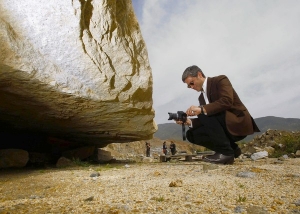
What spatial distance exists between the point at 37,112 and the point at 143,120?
252 centimetres

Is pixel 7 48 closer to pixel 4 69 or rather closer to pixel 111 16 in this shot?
pixel 4 69

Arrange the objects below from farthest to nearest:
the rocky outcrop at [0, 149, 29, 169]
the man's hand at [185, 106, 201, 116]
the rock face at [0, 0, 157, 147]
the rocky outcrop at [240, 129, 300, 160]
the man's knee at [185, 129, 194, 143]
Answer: the rocky outcrop at [240, 129, 300, 160] < the rocky outcrop at [0, 149, 29, 169] < the man's knee at [185, 129, 194, 143] < the man's hand at [185, 106, 201, 116] < the rock face at [0, 0, 157, 147]

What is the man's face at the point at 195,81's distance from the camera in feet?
12.9

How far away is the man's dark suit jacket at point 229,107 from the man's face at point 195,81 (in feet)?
0.68

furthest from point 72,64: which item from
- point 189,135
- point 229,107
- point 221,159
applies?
point 221,159

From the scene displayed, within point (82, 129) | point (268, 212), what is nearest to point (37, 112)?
point (82, 129)

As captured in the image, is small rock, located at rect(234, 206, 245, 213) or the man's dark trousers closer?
small rock, located at rect(234, 206, 245, 213)

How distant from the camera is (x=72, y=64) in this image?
392 cm

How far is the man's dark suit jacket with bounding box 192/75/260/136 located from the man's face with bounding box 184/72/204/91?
0.21m

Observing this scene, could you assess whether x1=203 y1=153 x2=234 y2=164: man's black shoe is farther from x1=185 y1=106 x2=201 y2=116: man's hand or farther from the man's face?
the man's face

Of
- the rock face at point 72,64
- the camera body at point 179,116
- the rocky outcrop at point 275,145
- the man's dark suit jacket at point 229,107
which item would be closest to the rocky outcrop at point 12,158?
the rock face at point 72,64

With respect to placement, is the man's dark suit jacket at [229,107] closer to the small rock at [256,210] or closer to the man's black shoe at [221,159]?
the man's black shoe at [221,159]

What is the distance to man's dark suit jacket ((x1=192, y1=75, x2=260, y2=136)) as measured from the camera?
3668mm

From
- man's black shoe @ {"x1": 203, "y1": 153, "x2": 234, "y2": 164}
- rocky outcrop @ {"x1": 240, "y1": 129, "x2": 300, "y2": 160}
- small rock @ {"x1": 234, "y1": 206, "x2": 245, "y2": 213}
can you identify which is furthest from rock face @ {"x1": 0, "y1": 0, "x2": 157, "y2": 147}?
rocky outcrop @ {"x1": 240, "y1": 129, "x2": 300, "y2": 160}
